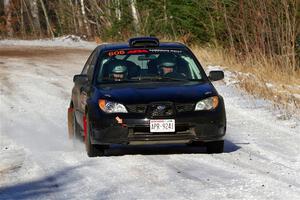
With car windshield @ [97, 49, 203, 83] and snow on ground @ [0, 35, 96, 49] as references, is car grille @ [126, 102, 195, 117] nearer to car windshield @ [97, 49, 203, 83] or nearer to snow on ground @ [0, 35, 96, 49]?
car windshield @ [97, 49, 203, 83]

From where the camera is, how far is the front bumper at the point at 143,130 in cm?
1056

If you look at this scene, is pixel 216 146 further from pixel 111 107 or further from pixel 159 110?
pixel 111 107

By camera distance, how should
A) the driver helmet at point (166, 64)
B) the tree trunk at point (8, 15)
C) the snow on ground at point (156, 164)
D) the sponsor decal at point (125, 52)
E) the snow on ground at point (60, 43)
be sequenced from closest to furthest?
the snow on ground at point (156, 164)
the driver helmet at point (166, 64)
the sponsor decal at point (125, 52)
the snow on ground at point (60, 43)
the tree trunk at point (8, 15)

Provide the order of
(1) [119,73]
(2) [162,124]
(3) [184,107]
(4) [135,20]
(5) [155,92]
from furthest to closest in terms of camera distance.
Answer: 1. (4) [135,20]
2. (1) [119,73]
3. (5) [155,92]
4. (3) [184,107]
5. (2) [162,124]

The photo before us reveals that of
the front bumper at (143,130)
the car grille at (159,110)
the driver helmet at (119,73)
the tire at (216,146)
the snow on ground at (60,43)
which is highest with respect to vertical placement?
the driver helmet at (119,73)

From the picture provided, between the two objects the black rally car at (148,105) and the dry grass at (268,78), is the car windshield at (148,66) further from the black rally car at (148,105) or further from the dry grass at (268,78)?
the dry grass at (268,78)

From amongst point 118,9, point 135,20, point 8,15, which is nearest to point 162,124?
point 135,20

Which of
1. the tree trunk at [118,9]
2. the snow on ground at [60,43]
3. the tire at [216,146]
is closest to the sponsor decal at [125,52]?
the tire at [216,146]

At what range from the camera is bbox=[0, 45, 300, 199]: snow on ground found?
8109 mm

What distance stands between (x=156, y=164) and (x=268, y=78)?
1038cm

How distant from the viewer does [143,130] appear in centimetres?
1059

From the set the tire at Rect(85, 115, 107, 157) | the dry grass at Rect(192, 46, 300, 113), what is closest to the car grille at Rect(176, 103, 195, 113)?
the tire at Rect(85, 115, 107, 157)

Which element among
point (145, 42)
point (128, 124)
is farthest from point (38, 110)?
point (128, 124)

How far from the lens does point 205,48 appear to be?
27641 mm
